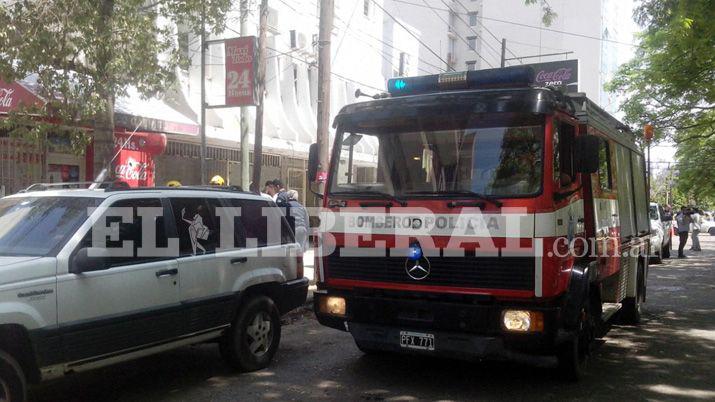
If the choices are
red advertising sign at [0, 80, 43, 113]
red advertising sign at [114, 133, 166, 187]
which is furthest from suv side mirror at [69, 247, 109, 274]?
red advertising sign at [114, 133, 166, 187]

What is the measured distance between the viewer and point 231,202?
6.21 meters

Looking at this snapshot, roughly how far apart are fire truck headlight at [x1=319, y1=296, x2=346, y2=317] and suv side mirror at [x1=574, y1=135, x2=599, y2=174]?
2496 mm

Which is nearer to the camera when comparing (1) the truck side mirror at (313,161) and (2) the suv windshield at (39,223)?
(2) the suv windshield at (39,223)

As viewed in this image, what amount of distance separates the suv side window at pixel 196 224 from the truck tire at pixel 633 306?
18.5ft

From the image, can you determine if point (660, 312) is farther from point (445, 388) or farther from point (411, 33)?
point (411, 33)

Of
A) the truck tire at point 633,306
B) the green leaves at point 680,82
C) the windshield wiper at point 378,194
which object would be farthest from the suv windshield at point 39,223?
the green leaves at point 680,82

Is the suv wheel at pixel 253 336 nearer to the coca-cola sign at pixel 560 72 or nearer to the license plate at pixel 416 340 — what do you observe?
the license plate at pixel 416 340

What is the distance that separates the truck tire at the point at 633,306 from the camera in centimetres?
832

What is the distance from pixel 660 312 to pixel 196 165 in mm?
11658

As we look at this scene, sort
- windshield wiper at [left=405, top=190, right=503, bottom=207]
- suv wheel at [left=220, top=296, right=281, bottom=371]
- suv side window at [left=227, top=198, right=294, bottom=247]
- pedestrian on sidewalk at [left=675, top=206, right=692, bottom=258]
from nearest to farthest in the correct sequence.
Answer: windshield wiper at [left=405, top=190, right=503, bottom=207] → suv wheel at [left=220, top=296, right=281, bottom=371] → suv side window at [left=227, top=198, right=294, bottom=247] → pedestrian on sidewalk at [left=675, top=206, right=692, bottom=258]

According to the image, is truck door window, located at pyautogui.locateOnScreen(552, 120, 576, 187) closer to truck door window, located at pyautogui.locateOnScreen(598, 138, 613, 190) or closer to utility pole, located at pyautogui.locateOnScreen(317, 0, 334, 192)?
truck door window, located at pyautogui.locateOnScreen(598, 138, 613, 190)

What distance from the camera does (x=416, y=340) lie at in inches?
207

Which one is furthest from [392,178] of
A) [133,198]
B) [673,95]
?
[673,95]

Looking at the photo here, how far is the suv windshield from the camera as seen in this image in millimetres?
4578
